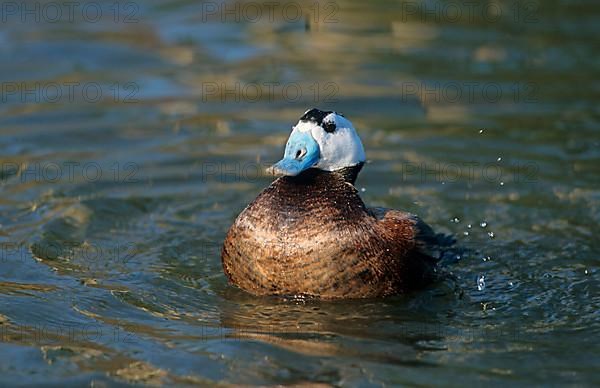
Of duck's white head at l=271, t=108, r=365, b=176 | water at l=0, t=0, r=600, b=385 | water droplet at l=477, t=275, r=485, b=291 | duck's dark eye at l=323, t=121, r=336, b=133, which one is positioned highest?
duck's dark eye at l=323, t=121, r=336, b=133

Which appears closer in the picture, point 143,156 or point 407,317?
point 407,317

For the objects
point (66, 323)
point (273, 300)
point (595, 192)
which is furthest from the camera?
point (595, 192)

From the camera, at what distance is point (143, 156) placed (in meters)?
8.96

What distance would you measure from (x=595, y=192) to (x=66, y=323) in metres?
3.91

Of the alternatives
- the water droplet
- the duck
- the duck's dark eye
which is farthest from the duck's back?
the water droplet

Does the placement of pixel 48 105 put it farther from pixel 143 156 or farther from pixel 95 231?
pixel 95 231

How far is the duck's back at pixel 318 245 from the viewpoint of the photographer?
6.14 metres

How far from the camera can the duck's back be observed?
614 cm

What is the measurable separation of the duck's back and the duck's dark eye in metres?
0.23

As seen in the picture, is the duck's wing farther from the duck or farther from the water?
the water

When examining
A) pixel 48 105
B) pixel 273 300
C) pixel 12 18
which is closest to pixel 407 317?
pixel 273 300

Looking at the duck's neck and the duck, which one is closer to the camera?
the duck

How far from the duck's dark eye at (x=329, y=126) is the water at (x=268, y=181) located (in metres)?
0.90

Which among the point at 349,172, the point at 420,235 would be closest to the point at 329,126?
the point at 349,172
